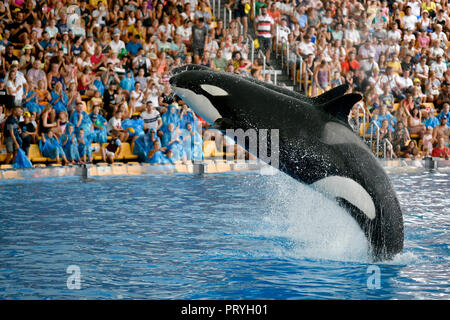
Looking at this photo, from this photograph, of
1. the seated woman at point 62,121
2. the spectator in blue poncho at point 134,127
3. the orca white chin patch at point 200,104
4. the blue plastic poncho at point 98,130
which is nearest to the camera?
the orca white chin patch at point 200,104

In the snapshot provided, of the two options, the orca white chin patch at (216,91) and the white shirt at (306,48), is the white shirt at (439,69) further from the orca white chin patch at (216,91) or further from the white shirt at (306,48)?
the orca white chin patch at (216,91)

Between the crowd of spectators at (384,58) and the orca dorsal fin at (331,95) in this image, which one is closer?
the orca dorsal fin at (331,95)

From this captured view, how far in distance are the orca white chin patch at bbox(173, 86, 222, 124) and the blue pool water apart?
4.68 ft

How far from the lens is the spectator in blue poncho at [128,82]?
50.3 ft

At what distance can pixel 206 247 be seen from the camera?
23.5ft

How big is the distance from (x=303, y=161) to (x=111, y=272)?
1996 millimetres

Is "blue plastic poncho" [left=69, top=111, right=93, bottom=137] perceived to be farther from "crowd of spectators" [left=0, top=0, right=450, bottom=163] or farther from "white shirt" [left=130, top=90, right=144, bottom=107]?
"white shirt" [left=130, top=90, right=144, bottom=107]

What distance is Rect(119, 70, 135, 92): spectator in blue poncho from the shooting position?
1533 cm

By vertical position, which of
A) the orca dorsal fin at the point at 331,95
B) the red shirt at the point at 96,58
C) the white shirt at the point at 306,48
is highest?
the white shirt at the point at 306,48

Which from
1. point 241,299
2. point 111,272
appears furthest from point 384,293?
point 111,272

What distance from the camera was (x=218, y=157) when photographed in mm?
14758

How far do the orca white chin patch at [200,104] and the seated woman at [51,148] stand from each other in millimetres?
7637

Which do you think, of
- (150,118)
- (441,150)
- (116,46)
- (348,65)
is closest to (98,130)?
(150,118)

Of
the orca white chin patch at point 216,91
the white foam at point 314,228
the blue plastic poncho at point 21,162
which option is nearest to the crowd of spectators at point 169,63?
the blue plastic poncho at point 21,162
